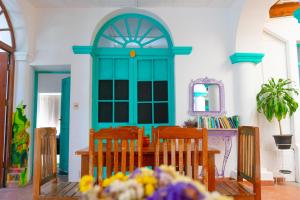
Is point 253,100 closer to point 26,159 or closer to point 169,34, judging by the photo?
point 169,34

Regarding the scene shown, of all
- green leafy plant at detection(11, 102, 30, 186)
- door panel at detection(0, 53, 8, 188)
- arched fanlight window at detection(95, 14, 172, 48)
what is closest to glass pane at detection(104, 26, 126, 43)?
arched fanlight window at detection(95, 14, 172, 48)

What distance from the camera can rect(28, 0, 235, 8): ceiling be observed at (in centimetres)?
455

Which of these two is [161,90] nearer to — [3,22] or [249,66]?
[249,66]

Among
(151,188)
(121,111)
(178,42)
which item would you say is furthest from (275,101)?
(151,188)

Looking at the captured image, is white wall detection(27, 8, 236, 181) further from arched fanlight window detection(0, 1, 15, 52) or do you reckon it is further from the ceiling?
arched fanlight window detection(0, 1, 15, 52)

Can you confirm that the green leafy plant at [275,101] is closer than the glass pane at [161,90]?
Yes

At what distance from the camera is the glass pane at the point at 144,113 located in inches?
191

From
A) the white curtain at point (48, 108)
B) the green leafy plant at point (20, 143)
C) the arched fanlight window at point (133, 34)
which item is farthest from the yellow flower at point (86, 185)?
the white curtain at point (48, 108)

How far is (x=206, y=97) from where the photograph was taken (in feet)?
15.4

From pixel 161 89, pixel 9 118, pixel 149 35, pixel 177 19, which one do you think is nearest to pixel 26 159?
pixel 9 118

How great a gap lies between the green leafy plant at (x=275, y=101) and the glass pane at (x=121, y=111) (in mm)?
2377

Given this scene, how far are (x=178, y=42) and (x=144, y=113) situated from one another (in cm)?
148

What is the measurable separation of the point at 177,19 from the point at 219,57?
3.48 ft

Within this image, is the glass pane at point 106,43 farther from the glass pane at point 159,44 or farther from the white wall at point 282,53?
the white wall at point 282,53
